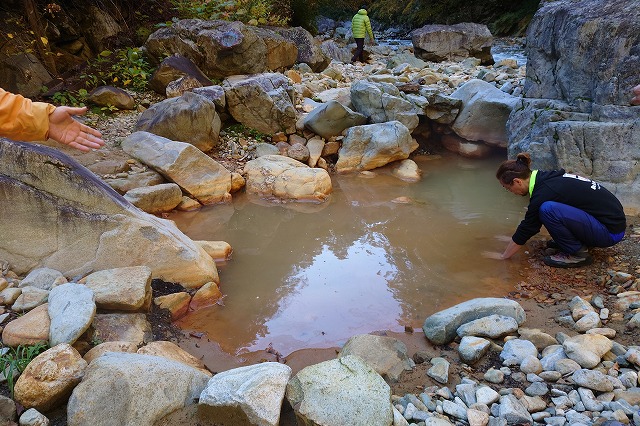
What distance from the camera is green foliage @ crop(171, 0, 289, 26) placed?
9125 millimetres

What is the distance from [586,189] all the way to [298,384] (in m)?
2.89

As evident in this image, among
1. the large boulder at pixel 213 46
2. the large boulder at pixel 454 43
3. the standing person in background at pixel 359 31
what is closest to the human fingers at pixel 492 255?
the large boulder at pixel 213 46

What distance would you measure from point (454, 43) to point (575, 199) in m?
10.0

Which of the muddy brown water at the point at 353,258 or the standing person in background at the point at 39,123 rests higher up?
the standing person in background at the point at 39,123

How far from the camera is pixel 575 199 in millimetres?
3834

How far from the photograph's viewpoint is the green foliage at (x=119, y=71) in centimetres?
750

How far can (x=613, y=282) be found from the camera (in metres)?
3.65

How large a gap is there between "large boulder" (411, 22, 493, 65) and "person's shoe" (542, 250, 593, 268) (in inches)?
386

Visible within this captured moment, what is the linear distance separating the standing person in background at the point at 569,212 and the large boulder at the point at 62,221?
292cm

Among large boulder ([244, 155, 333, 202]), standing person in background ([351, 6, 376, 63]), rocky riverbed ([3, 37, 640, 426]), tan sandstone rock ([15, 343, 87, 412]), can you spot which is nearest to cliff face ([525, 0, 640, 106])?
rocky riverbed ([3, 37, 640, 426])

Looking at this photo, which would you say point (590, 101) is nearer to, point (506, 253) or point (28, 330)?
point (506, 253)

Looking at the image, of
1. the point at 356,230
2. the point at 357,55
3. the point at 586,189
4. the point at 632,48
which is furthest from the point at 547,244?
the point at 357,55

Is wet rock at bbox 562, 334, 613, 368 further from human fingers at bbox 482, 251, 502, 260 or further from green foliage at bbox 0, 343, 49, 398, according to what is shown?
green foliage at bbox 0, 343, 49, 398

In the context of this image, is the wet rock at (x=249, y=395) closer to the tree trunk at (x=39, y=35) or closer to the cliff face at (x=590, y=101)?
the cliff face at (x=590, y=101)
